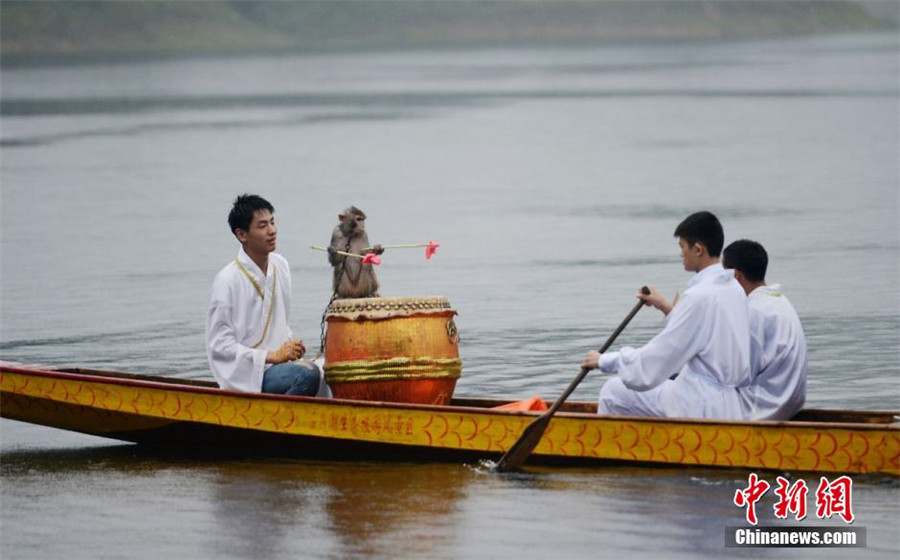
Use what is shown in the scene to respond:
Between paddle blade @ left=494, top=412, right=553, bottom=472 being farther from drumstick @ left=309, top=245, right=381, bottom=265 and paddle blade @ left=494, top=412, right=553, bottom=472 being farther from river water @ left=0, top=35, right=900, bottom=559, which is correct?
drumstick @ left=309, top=245, right=381, bottom=265

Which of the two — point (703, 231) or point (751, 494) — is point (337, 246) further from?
point (751, 494)

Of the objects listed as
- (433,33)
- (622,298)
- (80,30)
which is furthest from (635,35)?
(622,298)

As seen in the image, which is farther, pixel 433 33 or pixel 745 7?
pixel 745 7

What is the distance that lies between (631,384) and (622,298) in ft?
25.2

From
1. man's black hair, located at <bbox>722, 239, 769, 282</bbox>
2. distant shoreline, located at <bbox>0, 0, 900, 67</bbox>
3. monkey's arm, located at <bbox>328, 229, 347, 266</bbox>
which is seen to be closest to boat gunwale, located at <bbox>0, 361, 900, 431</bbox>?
man's black hair, located at <bbox>722, 239, 769, 282</bbox>

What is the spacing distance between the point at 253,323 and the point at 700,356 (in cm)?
245

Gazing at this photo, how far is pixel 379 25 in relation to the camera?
148625mm

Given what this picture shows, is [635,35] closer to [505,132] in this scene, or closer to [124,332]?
[505,132]

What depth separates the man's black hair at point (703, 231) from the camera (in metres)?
9.94

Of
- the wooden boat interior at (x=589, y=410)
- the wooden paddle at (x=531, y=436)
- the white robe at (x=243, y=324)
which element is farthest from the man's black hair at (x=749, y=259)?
the white robe at (x=243, y=324)

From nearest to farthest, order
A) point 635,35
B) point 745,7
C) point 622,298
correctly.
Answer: point 622,298
point 635,35
point 745,7

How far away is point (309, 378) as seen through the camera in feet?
35.1

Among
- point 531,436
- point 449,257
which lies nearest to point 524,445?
point 531,436

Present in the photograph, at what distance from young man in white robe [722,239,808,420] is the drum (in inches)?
64.6
